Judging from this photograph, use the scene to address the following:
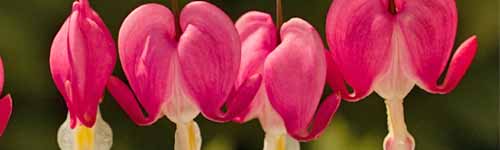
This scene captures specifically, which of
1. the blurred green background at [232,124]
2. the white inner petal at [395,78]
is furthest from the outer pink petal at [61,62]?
the blurred green background at [232,124]

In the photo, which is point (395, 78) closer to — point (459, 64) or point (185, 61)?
Answer: point (459, 64)

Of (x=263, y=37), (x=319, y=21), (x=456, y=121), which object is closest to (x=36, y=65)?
(x=319, y=21)

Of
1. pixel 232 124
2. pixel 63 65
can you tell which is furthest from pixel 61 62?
pixel 232 124

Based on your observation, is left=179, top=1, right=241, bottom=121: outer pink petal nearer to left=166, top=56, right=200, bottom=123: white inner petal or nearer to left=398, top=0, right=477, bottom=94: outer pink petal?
left=166, top=56, right=200, bottom=123: white inner petal

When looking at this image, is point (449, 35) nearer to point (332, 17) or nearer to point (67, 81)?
point (332, 17)

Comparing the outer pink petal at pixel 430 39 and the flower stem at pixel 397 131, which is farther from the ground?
the outer pink petal at pixel 430 39

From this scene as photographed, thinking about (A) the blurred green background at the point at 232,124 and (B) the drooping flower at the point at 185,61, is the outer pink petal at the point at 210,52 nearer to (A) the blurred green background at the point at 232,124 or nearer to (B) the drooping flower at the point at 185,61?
(B) the drooping flower at the point at 185,61
